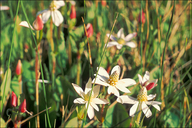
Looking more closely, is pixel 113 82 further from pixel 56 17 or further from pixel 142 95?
pixel 56 17

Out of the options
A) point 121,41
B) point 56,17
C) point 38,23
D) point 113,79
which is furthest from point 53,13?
point 113,79

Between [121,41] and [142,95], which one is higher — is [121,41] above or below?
above

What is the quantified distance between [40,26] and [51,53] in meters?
0.41

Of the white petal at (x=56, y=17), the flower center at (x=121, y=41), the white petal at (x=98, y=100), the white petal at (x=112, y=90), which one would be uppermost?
the white petal at (x=56, y=17)

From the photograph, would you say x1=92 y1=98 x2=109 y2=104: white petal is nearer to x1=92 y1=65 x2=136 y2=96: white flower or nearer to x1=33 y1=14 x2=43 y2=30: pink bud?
x1=92 y1=65 x2=136 y2=96: white flower

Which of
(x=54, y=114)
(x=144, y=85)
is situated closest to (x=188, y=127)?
(x=144, y=85)

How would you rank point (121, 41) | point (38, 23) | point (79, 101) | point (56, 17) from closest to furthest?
1. point (79, 101)
2. point (38, 23)
3. point (56, 17)
4. point (121, 41)

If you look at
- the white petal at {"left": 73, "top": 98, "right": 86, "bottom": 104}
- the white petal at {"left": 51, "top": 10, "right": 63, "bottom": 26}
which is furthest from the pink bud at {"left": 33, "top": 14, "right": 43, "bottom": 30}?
the white petal at {"left": 73, "top": 98, "right": 86, "bottom": 104}

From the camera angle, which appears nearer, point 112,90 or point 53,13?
point 112,90

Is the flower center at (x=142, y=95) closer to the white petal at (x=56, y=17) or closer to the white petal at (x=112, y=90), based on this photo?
the white petal at (x=112, y=90)

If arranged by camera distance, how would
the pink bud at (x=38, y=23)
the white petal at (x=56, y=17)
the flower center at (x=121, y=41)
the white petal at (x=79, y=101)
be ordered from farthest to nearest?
the flower center at (x=121, y=41), the white petal at (x=56, y=17), the pink bud at (x=38, y=23), the white petal at (x=79, y=101)

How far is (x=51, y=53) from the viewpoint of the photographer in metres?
1.17

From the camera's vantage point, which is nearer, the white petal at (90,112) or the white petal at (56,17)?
the white petal at (90,112)

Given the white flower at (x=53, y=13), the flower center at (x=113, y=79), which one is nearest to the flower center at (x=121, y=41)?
the white flower at (x=53, y=13)
